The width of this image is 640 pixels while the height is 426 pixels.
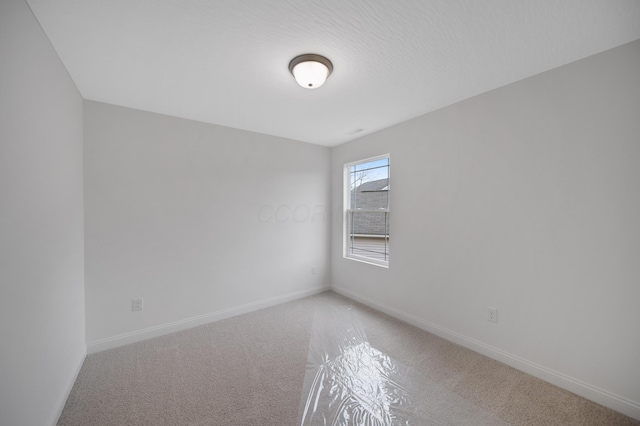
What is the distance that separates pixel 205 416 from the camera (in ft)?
5.21

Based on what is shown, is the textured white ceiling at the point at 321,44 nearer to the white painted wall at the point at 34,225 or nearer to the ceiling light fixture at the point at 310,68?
the ceiling light fixture at the point at 310,68

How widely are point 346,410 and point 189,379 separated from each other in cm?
125

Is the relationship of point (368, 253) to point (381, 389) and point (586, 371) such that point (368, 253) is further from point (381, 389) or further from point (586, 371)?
point (586, 371)

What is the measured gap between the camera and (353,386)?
1853 mm

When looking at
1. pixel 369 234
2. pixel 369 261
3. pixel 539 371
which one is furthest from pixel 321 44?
pixel 539 371

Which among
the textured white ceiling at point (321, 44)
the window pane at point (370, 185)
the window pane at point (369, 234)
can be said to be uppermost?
the textured white ceiling at point (321, 44)

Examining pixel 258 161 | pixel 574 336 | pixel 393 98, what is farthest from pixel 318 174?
pixel 574 336

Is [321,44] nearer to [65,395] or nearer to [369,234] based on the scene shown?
[369,234]

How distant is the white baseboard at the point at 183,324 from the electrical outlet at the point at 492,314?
236 centimetres

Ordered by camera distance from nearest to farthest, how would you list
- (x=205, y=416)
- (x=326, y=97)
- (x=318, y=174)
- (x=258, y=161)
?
1. (x=205, y=416)
2. (x=326, y=97)
3. (x=258, y=161)
4. (x=318, y=174)

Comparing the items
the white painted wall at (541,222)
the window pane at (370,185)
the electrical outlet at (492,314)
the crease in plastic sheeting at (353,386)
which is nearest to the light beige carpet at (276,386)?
the crease in plastic sheeting at (353,386)

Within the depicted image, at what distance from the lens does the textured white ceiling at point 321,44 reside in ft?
4.27

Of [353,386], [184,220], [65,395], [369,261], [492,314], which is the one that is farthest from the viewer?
[369,261]

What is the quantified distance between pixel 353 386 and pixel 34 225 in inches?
89.3
